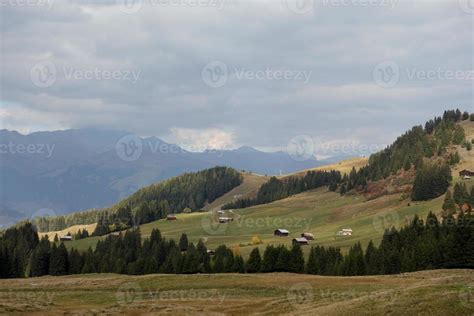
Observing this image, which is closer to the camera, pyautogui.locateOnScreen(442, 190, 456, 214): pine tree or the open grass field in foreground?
the open grass field in foreground

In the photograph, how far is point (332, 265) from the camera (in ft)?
365

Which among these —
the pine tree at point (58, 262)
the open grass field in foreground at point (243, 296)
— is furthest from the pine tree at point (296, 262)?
the pine tree at point (58, 262)

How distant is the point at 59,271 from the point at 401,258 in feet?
278

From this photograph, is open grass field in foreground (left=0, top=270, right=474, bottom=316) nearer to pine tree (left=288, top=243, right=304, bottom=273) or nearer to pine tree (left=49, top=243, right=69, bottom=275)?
pine tree (left=288, top=243, right=304, bottom=273)

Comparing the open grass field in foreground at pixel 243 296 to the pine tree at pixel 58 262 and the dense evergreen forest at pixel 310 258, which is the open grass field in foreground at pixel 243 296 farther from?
the pine tree at pixel 58 262

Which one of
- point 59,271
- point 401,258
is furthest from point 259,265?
point 59,271

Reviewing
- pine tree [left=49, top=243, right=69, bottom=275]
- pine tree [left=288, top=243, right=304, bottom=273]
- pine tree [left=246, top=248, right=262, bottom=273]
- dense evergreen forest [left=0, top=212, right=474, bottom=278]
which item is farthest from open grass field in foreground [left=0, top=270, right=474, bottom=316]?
pine tree [left=49, top=243, right=69, bottom=275]

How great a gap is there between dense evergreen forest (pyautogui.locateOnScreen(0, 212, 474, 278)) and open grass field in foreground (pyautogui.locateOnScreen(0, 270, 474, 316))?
14.1 m

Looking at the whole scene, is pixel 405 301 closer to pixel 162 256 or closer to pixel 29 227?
pixel 162 256

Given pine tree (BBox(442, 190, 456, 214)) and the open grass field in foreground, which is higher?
pine tree (BBox(442, 190, 456, 214))

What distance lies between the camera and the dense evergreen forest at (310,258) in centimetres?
9919

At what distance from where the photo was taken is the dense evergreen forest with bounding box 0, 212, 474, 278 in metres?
99.2

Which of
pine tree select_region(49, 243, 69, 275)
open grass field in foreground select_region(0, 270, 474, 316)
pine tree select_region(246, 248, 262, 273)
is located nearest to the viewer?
open grass field in foreground select_region(0, 270, 474, 316)

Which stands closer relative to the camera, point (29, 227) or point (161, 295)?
point (161, 295)
